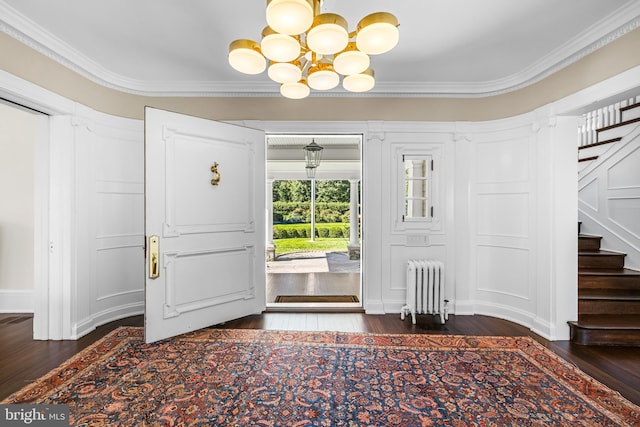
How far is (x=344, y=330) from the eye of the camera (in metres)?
3.30

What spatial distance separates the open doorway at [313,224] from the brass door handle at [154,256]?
1.51 meters

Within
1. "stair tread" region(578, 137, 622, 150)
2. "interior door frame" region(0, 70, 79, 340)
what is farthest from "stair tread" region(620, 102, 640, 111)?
"interior door frame" region(0, 70, 79, 340)

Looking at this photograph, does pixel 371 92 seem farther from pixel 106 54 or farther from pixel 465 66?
pixel 106 54

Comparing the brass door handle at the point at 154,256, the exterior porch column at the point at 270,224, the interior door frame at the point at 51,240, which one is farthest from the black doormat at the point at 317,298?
the exterior porch column at the point at 270,224

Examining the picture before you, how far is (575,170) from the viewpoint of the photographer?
314 cm

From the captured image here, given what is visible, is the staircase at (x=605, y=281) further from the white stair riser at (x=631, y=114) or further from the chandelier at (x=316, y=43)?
the chandelier at (x=316, y=43)

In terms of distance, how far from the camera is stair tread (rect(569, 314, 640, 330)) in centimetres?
296

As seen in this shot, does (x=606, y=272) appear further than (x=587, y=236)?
No

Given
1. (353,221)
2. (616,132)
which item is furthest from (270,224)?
(616,132)

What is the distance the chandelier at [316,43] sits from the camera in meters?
1.49

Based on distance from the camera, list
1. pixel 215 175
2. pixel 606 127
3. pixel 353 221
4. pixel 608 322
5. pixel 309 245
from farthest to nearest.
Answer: pixel 309 245 < pixel 353 221 < pixel 606 127 < pixel 215 175 < pixel 608 322

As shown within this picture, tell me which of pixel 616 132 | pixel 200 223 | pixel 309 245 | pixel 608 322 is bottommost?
pixel 608 322

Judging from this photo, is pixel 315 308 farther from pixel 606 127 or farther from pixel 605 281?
pixel 606 127

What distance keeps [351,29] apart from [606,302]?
382 cm
